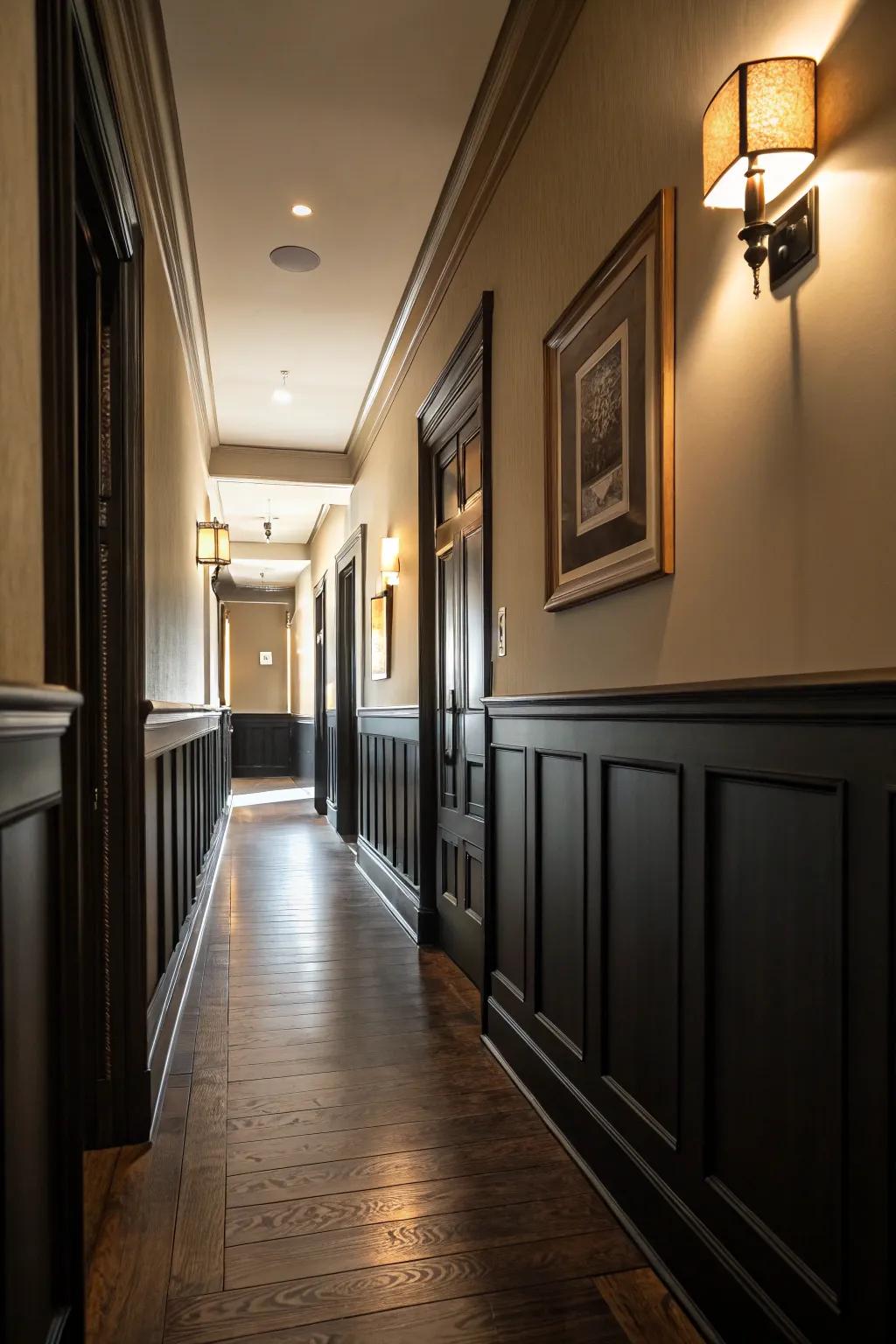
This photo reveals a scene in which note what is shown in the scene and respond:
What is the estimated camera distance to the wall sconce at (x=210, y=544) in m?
5.32

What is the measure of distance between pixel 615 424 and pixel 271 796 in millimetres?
9893

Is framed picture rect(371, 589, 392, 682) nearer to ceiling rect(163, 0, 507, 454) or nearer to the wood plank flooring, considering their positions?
ceiling rect(163, 0, 507, 454)

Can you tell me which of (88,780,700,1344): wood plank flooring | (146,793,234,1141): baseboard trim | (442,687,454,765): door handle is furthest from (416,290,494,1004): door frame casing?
(146,793,234,1141): baseboard trim

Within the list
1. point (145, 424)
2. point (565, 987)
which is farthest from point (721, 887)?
point (145, 424)

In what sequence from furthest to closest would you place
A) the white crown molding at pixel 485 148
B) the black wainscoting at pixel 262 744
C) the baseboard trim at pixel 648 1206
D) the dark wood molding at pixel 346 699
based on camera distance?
1. the black wainscoting at pixel 262 744
2. the dark wood molding at pixel 346 699
3. the white crown molding at pixel 485 148
4. the baseboard trim at pixel 648 1206

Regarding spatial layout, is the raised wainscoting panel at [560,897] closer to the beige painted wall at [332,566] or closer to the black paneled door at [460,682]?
the black paneled door at [460,682]

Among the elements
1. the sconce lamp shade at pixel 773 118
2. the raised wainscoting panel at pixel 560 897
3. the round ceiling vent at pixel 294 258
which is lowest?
the raised wainscoting panel at pixel 560 897

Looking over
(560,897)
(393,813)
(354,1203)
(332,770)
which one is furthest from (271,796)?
(354,1203)

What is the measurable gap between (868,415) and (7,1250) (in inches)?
61.5

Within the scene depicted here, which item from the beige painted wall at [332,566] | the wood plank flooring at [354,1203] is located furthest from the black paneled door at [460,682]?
the beige painted wall at [332,566]

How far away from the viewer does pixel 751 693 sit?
4.71 feet

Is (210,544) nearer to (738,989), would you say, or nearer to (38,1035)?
(38,1035)

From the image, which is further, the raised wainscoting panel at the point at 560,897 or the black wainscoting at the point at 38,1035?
the raised wainscoting panel at the point at 560,897

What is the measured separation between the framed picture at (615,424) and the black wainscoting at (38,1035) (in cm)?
123
